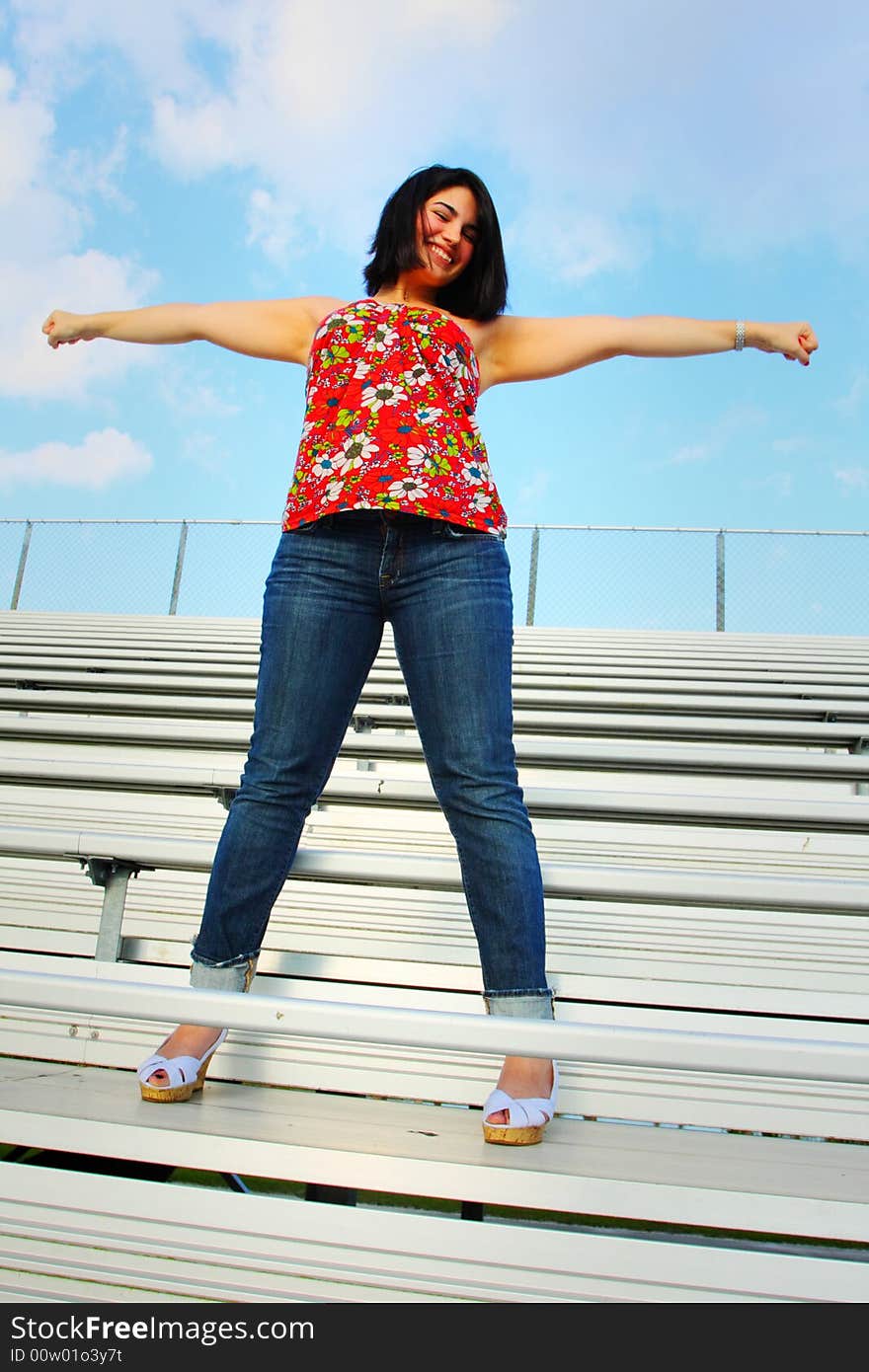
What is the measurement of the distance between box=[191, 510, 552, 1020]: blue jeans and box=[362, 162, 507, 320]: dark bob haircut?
1.11ft

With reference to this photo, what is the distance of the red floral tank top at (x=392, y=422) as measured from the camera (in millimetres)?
A: 1005

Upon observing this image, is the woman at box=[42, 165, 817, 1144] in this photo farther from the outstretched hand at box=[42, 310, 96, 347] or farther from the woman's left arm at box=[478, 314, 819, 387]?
the outstretched hand at box=[42, 310, 96, 347]

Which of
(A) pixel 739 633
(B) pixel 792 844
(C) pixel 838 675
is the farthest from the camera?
(A) pixel 739 633

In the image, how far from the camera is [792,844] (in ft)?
5.45

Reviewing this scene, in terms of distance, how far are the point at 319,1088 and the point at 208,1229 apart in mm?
348

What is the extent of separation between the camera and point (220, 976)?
1.01m

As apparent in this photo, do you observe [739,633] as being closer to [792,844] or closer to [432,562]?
[792,844]

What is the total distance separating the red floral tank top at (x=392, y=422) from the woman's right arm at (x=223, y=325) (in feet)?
0.27

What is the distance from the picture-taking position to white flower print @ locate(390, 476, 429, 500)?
39.0 inches

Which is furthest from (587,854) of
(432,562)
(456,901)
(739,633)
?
(739,633)

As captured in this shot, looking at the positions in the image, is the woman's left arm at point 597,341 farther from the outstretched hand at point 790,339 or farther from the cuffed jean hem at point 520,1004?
the cuffed jean hem at point 520,1004

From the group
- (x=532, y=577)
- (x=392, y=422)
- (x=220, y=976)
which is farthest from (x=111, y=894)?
(x=532, y=577)

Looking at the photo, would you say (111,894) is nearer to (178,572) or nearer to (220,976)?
(220,976)

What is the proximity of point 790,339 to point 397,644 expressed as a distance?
62 centimetres
